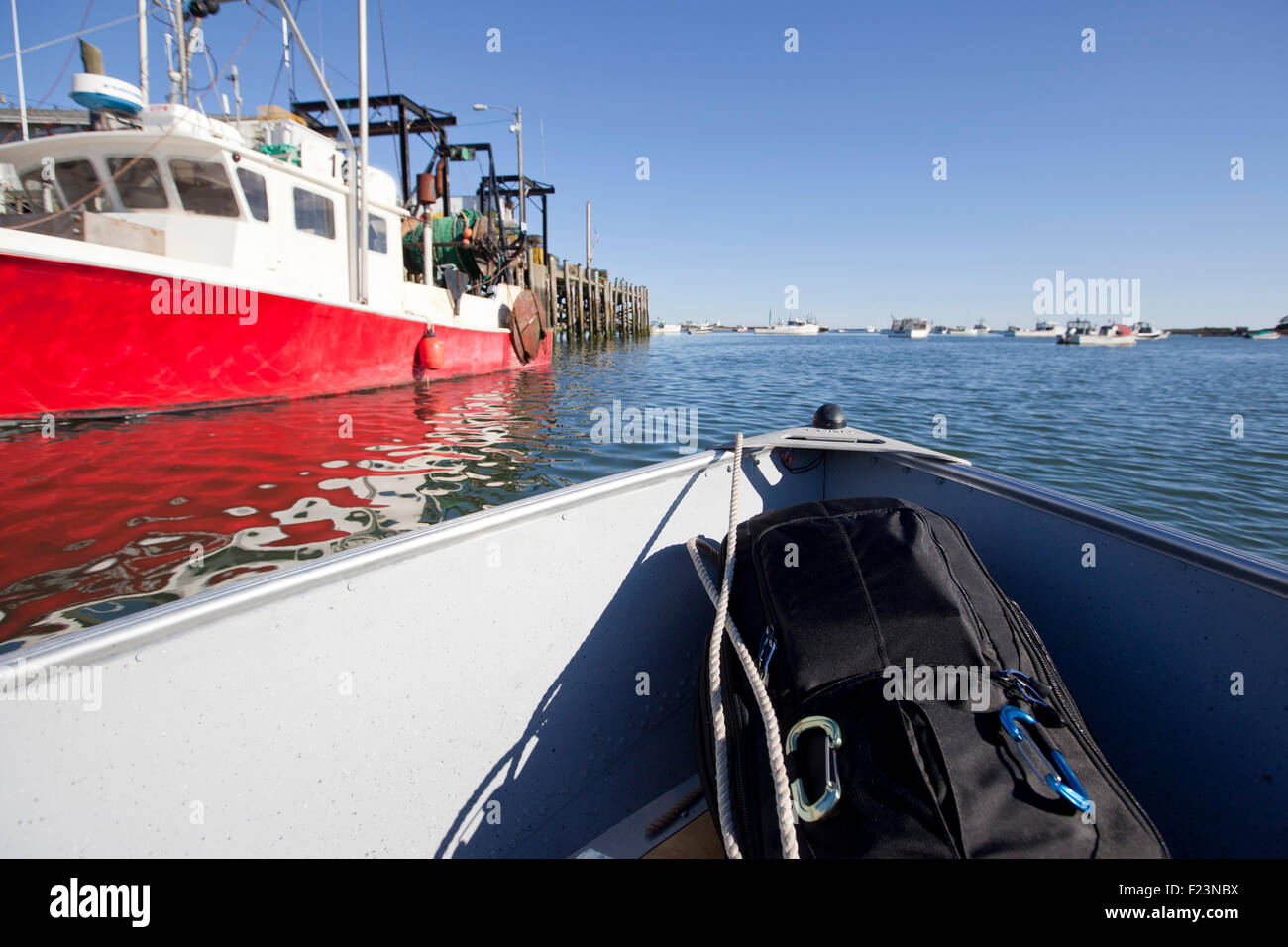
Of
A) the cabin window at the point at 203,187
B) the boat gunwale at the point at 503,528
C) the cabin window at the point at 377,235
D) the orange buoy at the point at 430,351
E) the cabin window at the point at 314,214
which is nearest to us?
the boat gunwale at the point at 503,528

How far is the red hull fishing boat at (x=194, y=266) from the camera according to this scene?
5.33 m

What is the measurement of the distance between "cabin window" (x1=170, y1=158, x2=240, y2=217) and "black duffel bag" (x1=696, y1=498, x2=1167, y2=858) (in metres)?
8.64

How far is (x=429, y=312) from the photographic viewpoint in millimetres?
10680

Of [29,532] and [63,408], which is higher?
[63,408]

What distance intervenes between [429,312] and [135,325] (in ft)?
17.5

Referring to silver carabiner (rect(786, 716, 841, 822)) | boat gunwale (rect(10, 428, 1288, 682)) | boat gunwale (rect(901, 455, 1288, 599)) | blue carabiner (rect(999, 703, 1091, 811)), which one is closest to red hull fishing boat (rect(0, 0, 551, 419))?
boat gunwale (rect(10, 428, 1288, 682))

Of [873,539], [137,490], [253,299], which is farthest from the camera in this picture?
[253,299]

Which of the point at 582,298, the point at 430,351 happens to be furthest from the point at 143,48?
the point at 582,298

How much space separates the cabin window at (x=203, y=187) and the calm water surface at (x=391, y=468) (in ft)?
8.42

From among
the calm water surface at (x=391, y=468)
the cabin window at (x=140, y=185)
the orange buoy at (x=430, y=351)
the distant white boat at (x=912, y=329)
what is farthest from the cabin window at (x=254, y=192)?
the distant white boat at (x=912, y=329)

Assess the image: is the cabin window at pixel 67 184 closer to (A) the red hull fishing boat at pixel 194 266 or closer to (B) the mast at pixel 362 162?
(A) the red hull fishing boat at pixel 194 266

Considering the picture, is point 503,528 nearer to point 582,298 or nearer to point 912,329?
point 582,298
